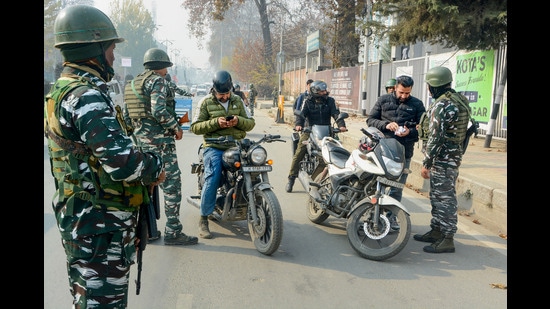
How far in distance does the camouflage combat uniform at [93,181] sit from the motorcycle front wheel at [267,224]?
6.81ft

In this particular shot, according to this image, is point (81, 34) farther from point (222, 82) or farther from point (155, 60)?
point (155, 60)

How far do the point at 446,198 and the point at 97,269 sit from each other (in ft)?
12.3

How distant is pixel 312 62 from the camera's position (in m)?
35.4

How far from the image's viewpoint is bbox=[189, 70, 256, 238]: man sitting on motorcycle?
16.6ft

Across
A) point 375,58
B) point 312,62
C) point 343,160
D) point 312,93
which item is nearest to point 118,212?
point 343,160

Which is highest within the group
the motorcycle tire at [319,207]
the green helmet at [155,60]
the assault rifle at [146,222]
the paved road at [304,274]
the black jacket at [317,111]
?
the green helmet at [155,60]

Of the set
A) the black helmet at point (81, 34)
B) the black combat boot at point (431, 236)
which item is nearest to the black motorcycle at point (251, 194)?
the black combat boot at point (431, 236)

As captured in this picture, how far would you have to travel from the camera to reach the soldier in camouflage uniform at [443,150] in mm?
4852

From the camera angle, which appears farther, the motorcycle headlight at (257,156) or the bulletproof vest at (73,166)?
the motorcycle headlight at (257,156)

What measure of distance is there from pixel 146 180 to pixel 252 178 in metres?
2.47

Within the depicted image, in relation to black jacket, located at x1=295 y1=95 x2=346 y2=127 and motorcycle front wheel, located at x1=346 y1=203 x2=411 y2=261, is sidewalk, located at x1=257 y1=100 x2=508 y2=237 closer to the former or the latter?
motorcycle front wheel, located at x1=346 y1=203 x2=411 y2=261

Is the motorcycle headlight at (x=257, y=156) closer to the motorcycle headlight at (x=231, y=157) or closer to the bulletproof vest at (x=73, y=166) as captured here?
the motorcycle headlight at (x=231, y=157)

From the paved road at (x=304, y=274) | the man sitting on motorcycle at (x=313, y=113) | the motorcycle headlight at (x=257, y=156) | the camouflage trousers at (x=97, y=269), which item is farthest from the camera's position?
the man sitting on motorcycle at (x=313, y=113)
